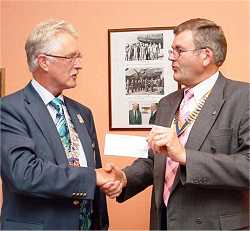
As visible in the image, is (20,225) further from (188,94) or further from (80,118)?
(188,94)

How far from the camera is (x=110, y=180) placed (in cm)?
177

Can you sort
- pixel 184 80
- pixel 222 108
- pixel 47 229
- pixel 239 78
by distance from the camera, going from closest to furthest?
pixel 47 229, pixel 222 108, pixel 184 80, pixel 239 78

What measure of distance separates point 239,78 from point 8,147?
1.70 metres

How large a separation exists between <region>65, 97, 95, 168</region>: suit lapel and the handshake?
0.08 m

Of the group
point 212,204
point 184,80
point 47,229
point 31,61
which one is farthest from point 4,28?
point 212,204

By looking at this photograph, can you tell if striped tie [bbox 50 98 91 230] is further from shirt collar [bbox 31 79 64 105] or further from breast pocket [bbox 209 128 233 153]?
breast pocket [bbox 209 128 233 153]

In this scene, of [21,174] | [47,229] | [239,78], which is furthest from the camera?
[239,78]

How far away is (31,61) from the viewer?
183 centimetres

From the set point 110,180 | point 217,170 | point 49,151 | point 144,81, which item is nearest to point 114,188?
point 110,180

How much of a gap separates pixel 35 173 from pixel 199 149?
26.9 inches

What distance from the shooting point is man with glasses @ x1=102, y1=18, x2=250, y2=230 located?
5.32 ft

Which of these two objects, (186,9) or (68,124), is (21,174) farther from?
(186,9)

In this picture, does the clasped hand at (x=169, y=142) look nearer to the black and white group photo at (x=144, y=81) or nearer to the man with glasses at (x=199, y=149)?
the man with glasses at (x=199, y=149)

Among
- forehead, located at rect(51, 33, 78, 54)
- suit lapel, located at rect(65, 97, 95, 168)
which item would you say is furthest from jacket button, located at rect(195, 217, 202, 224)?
forehead, located at rect(51, 33, 78, 54)
